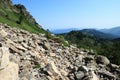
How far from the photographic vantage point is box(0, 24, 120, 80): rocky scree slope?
57.7ft

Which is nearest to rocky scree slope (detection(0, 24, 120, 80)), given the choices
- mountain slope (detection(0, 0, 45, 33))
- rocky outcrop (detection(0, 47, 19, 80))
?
rocky outcrop (detection(0, 47, 19, 80))

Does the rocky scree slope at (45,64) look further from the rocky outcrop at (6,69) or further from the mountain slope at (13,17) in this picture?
the mountain slope at (13,17)

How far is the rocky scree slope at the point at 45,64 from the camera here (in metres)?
17.6

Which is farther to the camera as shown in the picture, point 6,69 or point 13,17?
point 13,17

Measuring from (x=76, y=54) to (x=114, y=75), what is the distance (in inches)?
248

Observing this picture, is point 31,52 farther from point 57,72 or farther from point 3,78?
point 3,78

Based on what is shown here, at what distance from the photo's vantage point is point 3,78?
16.3 metres

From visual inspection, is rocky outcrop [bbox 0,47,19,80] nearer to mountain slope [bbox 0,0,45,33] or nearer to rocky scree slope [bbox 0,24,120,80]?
rocky scree slope [bbox 0,24,120,80]

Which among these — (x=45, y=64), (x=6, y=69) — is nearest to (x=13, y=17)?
(x=45, y=64)

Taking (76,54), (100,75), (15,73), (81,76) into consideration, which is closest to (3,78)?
(15,73)

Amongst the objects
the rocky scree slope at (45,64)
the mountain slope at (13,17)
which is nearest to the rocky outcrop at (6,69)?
the rocky scree slope at (45,64)

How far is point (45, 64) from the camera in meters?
23.3

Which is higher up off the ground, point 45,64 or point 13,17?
point 13,17

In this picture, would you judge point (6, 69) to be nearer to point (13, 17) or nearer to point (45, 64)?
point (45, 64)
